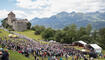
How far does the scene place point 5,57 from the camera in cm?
1083

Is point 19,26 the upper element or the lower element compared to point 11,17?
lower

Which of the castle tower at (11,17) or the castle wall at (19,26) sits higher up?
the castle tower at (11,17)

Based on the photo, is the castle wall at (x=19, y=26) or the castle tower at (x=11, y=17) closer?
the castle wall at (x=19, y=26)

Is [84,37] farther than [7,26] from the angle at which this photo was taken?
No

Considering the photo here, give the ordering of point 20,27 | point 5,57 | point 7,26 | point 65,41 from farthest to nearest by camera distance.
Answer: point 7,26
point 20,27
point 65,41
point 5,57

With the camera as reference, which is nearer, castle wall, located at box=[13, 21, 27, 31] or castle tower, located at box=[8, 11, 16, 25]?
castle wall, located at box=[13, 21, 27, 31]

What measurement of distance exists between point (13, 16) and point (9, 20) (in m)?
4.98

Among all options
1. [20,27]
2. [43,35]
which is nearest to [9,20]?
[20,27]

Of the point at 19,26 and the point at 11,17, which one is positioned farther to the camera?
the point at 11,17

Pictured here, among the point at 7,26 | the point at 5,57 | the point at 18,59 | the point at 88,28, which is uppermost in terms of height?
the point at 5,57

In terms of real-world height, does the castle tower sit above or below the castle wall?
above

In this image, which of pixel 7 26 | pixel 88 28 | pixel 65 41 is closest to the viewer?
pixel 65 41

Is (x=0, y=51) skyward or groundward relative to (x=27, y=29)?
skyward

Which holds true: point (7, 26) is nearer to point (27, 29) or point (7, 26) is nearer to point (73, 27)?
point (27, 29)
